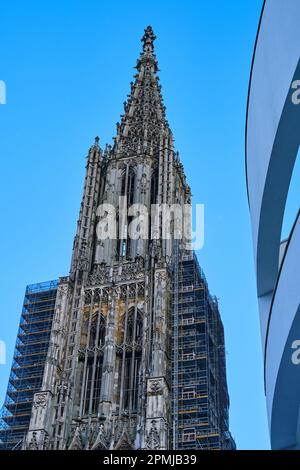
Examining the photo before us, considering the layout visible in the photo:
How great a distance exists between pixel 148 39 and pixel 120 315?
38.3 metres

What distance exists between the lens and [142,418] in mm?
40656

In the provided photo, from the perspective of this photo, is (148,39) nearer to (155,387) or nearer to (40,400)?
(40,400)

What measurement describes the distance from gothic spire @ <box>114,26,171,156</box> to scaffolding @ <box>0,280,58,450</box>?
13305 millimetres

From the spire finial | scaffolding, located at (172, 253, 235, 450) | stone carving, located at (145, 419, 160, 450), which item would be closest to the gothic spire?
the spire finial

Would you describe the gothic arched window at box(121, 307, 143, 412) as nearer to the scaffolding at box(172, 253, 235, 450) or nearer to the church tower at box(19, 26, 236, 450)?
the church tower at box(19, 26, 236, 450)

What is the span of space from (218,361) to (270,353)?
3068cm

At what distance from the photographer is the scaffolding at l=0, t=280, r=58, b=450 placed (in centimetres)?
4475

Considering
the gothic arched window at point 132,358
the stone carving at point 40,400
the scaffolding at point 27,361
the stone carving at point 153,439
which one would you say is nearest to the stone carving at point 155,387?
the gothic arched window at point 132,358

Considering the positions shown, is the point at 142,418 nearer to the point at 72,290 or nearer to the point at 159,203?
the point at 72,290

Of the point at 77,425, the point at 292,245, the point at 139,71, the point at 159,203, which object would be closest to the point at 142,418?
the point at 77,425

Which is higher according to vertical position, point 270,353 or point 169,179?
point 169,179

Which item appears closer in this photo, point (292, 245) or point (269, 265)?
point (292, 245)

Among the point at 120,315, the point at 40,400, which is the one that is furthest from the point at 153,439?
the point at 120,315

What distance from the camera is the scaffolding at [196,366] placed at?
41.7 meters
